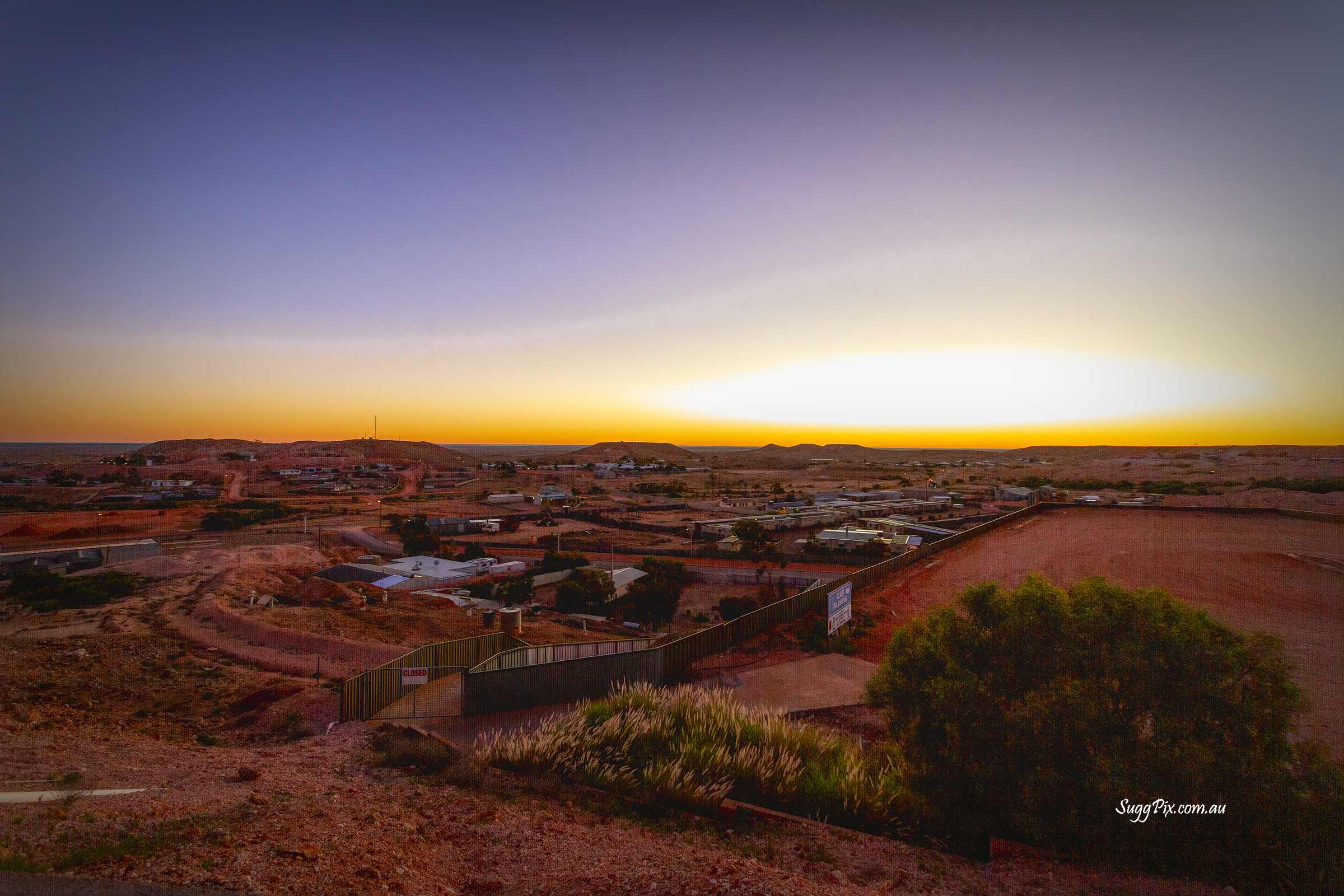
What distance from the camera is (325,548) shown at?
4066 centimetres

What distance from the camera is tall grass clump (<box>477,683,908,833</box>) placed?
802 centimetres

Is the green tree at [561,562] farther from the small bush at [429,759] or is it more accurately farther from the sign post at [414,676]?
the small bush at [429,759]

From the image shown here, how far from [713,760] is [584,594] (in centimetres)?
1809

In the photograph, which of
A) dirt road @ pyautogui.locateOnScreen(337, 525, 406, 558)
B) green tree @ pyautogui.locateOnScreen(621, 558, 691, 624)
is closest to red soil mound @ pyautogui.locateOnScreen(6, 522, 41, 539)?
dirt road @ pyautogui.locateOnScreen(337, 525, 406, 558)

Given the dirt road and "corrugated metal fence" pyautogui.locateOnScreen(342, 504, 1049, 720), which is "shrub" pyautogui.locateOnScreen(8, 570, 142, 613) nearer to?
the dirt road

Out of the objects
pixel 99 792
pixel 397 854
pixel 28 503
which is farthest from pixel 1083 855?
pixel 28 503

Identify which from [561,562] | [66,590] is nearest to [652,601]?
[561,562]

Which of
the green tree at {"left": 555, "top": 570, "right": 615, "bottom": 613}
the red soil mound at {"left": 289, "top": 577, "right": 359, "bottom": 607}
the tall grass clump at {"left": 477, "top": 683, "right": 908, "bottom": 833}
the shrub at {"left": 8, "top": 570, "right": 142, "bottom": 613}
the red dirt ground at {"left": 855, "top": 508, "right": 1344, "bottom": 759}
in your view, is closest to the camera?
the tall grass clump at {"left": 477, "top": 683, "right": 908, "bottom": 833}

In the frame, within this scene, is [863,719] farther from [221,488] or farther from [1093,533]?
[221,488]

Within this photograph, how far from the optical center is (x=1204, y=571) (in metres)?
28.1

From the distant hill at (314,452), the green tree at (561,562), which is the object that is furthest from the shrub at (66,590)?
the distant hill at (314,452)

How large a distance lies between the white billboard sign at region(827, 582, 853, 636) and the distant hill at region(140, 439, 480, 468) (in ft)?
393

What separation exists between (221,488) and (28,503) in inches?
990

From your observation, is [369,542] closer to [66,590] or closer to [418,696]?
[66,590]
